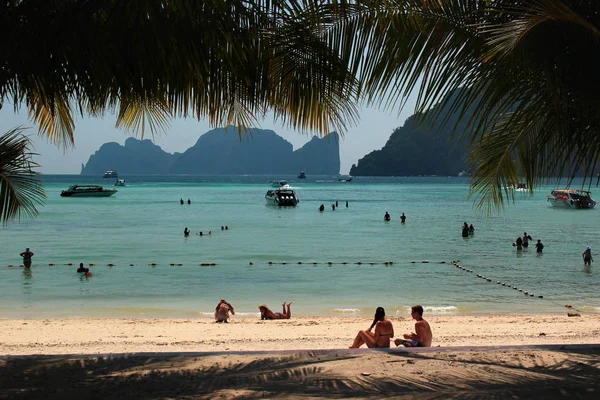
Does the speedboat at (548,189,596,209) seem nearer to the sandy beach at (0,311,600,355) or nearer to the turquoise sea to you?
the turquoise sea

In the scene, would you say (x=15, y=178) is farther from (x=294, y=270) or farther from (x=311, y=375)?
(x=294, y=270)

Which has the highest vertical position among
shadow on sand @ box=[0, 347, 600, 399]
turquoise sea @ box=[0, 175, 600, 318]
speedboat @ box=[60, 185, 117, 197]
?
speedboat @ box=[60, 185, 117, 197]

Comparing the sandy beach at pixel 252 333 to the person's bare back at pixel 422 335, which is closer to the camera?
the person's bare back at pixel 422 335

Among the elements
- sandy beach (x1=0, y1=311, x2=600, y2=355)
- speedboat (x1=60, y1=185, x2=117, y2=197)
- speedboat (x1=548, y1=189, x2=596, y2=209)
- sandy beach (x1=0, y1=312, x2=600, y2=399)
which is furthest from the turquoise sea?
speedboat (x1=60, y1=185, x2=117, y2=197)

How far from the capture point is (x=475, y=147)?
6676 millimetres

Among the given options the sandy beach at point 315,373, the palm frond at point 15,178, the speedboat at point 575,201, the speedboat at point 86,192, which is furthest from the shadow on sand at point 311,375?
the speedboat at point 86,192

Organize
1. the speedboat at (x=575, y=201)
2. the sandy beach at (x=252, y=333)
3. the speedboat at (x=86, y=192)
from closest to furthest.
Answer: the sandy beach at (x=252, y=333) → the speedboat at (x=575, y=201) → the speedboat at (x=86, y=192)

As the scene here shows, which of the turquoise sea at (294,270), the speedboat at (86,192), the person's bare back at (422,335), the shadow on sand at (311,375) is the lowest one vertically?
the turquoise sea at (294,270)

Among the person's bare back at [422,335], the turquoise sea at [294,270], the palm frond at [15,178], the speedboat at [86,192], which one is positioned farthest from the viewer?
the speedboat at [86,192]

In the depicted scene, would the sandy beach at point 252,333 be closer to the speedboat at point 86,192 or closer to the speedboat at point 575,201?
the speedboat at point 575,201

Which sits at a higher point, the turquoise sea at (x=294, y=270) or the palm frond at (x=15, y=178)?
the palm frond at (x=15, y=178)

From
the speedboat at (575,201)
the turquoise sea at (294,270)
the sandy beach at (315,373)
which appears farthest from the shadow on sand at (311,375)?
the speedboat at (575,201)

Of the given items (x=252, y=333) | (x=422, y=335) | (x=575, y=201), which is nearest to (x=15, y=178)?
(x=422, y=335)

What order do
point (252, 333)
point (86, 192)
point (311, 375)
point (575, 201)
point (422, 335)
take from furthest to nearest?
1. point (86, 192)
2. point (575, 201)
3. point (252, 333)
4. point (422, 335)
5. point (311, 375)
